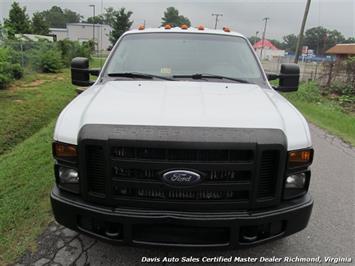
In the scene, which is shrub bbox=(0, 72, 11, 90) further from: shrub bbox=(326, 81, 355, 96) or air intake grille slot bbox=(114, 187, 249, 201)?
shrub bbox=(326, 81, 355, 96)

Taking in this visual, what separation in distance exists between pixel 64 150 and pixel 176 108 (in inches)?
35.4

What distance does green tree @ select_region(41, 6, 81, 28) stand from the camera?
126500 mm

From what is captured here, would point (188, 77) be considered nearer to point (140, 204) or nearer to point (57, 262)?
point (140, 204)

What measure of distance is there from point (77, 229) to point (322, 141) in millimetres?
6346

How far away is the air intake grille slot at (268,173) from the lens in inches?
103

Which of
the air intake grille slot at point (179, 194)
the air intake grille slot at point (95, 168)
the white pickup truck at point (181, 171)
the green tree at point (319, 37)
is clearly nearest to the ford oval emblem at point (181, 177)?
the white pickup truck at point (181, 171)

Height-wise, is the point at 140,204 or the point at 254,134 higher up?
the point at 254,134

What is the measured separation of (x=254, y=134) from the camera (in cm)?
257

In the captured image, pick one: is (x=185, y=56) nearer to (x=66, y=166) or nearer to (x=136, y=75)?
(x=136, y=75)

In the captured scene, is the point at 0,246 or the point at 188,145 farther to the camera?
the point at 0,246

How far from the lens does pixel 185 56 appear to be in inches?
166

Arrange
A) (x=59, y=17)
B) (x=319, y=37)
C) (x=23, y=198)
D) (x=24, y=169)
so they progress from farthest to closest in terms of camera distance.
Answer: (x=59, y=17) → (x=319, y=37) → (x=24, y=169) → (x=23, y=198)

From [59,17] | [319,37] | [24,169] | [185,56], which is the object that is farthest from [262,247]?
[59,17]

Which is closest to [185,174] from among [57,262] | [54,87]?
[57,262]
